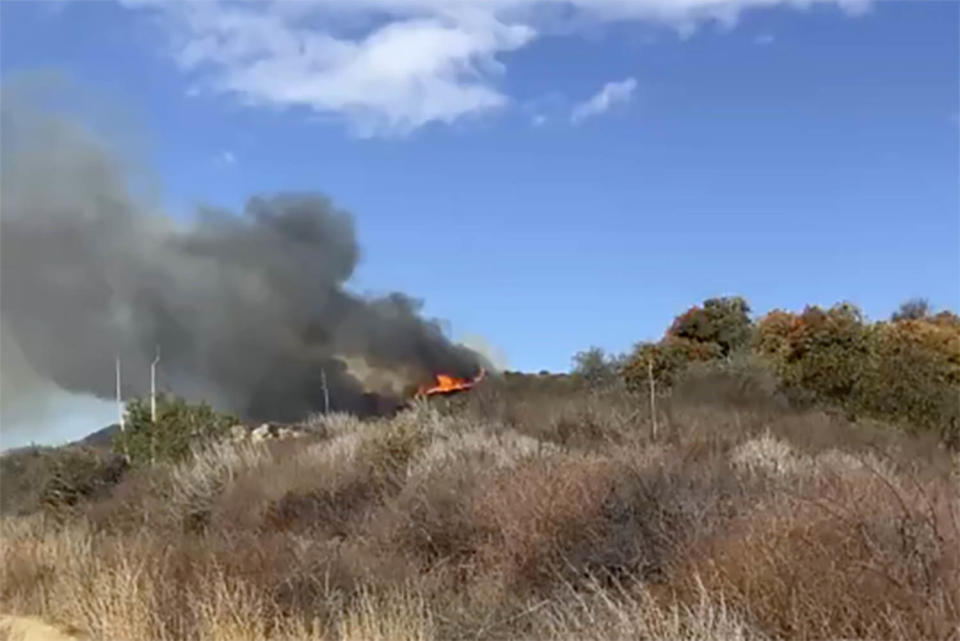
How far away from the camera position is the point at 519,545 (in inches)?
567

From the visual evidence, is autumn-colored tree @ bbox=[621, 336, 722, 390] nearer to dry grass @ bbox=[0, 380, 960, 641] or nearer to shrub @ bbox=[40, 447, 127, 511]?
dry grass @ bbox=[0, 380, 960, 641]

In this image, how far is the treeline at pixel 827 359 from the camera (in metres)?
34.8

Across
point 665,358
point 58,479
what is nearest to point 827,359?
point 665,358

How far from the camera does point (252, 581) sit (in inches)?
532

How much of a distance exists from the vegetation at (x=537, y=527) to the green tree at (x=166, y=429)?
0.36m

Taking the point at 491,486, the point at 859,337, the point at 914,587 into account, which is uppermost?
the point at 859,337

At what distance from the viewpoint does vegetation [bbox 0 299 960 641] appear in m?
8.89

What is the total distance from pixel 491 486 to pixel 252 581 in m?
4.74

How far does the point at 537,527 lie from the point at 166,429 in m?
25.1

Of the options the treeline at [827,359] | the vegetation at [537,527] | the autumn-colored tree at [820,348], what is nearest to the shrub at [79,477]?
the vegetation at [537,527]

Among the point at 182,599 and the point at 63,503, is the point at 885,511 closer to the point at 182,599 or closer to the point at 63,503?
the point at 182,599

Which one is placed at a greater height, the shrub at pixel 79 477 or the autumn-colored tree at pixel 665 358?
the autumn-colored tree at pixel 665 358

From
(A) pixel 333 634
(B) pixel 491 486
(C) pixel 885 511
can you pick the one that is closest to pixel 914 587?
(C) pixel 885 511

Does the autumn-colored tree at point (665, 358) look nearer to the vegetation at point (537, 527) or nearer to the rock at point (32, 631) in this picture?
the vegetation at point (537, 527)
